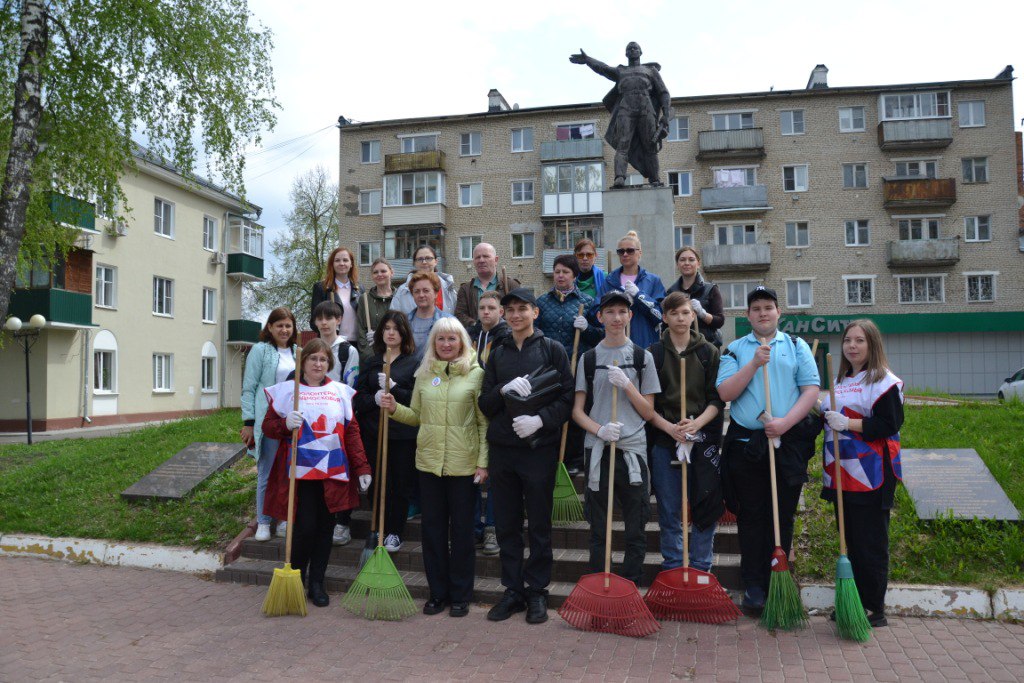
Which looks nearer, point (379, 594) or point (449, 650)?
point (449, 650)

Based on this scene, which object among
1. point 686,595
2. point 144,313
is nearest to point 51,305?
point 144,313

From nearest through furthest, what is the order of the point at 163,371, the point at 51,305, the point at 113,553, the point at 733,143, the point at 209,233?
the point at 113,553 < the point at 51,305 < the point at 163,371 < the point at 209,233 < the point at 733,143

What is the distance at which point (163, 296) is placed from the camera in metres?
29.2

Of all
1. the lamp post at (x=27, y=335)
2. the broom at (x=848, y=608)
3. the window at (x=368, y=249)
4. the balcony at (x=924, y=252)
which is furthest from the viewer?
A: the window at (x=368, y=249)

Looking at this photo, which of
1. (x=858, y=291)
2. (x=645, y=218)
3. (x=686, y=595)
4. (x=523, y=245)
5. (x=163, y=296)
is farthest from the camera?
(x=523, y=245)

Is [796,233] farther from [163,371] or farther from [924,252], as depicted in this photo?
[163,371]

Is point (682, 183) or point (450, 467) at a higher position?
point (682, 183)

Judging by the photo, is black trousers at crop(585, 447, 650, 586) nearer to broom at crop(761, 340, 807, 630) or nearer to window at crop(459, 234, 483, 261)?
broom at crop(761, 340, 807, 630)

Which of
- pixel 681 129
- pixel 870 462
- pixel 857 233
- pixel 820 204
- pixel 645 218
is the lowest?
pixel 870 462

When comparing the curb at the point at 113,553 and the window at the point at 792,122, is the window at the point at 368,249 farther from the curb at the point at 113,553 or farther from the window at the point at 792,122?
the curb at the point at 113,553

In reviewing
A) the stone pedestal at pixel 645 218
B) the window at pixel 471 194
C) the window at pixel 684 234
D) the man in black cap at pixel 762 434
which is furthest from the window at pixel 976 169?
the man in black cap at pixel 762 434

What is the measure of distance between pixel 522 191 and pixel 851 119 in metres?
16.0

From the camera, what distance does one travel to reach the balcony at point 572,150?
34812mm

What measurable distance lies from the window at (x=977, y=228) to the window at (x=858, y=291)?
475 centimetres
